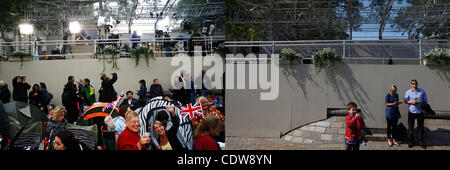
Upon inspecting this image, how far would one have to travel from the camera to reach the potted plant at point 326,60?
155 inches

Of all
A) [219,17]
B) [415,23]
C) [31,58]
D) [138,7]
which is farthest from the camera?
[138,7]

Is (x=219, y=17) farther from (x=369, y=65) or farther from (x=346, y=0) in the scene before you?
(x=369, y=65)

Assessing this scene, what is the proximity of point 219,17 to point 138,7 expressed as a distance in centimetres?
220

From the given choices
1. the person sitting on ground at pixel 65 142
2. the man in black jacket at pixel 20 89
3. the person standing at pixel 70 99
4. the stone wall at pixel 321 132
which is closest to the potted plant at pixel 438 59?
the stone wall at pixel 321 132

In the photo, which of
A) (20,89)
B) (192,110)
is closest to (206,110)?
(192,110)

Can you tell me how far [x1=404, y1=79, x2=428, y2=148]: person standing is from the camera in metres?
3.48

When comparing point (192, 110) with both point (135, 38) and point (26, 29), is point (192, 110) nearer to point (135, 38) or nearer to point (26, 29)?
point (135, 38)

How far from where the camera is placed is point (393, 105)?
3648mm

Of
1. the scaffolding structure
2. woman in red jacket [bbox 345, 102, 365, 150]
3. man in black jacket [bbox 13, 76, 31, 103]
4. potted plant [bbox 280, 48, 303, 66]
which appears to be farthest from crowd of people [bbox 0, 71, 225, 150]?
woman in red jacket [bbox 345, 102, 365, 150]

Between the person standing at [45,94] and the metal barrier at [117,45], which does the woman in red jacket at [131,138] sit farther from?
the person standing at [45,94]

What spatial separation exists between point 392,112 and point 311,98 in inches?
35.3

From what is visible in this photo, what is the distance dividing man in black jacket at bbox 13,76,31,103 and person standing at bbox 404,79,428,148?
383cm
